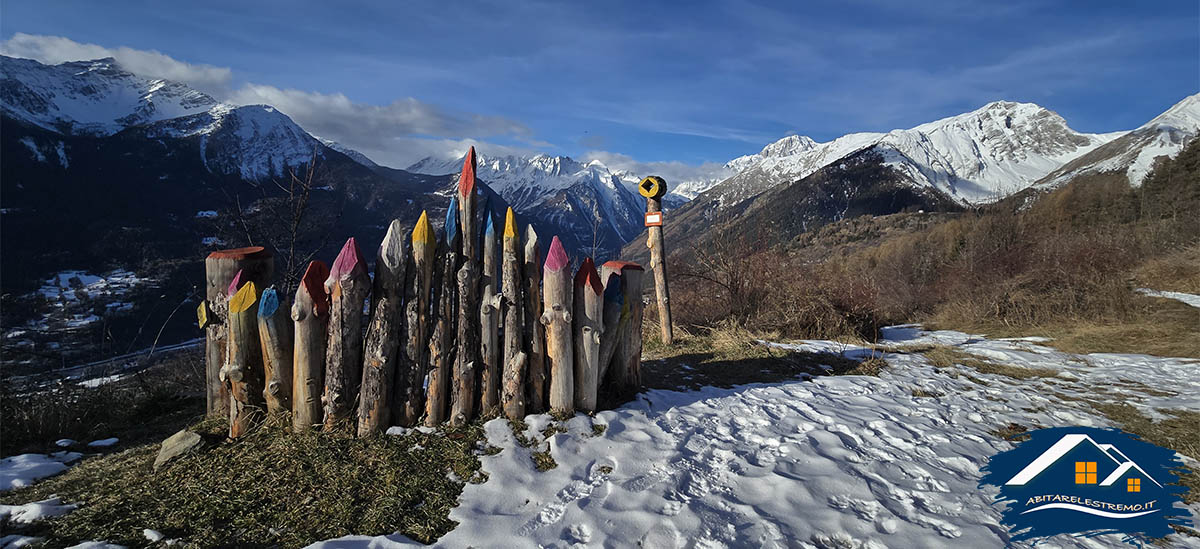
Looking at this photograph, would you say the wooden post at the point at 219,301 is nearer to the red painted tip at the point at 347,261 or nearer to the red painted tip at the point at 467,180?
the red painted tip at the point at 347,261

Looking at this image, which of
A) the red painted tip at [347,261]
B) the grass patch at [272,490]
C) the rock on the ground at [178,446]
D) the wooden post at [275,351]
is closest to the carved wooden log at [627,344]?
the grass patch at [272,490]

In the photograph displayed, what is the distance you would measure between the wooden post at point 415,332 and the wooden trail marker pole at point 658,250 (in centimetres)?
441

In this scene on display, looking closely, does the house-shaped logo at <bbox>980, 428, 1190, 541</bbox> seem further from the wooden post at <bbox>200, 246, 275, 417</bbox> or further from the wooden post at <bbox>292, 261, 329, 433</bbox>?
the wooden post at <bbox>200, 246, 275, 417</bbox>

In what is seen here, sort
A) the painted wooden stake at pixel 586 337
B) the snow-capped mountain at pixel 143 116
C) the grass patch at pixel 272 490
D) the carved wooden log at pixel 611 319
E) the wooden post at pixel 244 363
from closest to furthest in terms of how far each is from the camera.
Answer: the grass patch at pixel 272 490
the wooden post at pixel 244 363
the painted wooden stake at pixel 586 337
the carved wooden log at pixel 611 319
the snow-capped mountain at pixel 143 116

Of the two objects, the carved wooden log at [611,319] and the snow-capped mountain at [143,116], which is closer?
the carved wooden log at [611,319]

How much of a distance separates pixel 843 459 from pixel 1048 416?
2463 millimetres

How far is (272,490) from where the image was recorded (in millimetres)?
2926

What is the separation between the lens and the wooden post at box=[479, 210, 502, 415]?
12.4ft

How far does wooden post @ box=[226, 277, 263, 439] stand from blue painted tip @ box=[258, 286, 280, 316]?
6.4 inches

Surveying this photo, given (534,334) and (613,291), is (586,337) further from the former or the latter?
(613,291)

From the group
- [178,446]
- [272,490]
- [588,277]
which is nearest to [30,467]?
[178,446]

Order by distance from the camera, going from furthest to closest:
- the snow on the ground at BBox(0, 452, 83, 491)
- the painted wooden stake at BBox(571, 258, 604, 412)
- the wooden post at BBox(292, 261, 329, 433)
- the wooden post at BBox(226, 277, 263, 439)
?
the painted wooden stake at BBox(571, 258, 604, 412)
the wooden post at BBox(226, 277, 263, 439)
the wooden post at BBox(292, 261, 329, 433)
the snow on the ground at BBox(0, 452, 83, 491)

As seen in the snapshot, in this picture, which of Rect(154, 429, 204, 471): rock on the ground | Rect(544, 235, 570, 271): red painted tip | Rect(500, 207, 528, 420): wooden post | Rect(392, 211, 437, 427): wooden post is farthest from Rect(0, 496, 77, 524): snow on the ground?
Rect(544, 235, 570, 271): red painted tip

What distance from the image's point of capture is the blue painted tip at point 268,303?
3.51m
